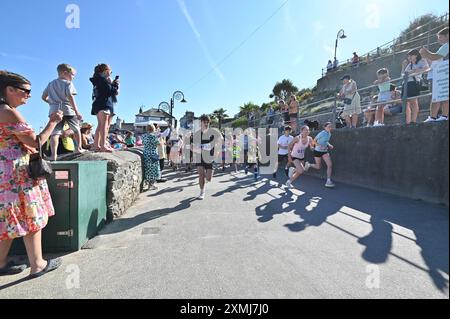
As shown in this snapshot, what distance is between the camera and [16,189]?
8.85ft

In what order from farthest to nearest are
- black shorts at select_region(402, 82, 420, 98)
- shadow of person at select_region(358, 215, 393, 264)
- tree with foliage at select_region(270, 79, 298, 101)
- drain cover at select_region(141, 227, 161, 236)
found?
tree with foliage at select_region(270, 79, 298, 101)
black shorts at select_region(402, 82, 420, 98)
drain cover at select_region(141, 227, 161, 236)
shadow of person at select_region(358, 215, 393, 264)

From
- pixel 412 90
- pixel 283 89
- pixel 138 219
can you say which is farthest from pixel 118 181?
pixel 283 89

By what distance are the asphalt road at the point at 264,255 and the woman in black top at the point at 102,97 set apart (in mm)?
1724

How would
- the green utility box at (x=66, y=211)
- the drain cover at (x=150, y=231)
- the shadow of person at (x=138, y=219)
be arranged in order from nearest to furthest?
the green utility box at (x=66, y=211) → the drain cover at (x=150, y=231) → the shadow of person at (x=138, y=219)

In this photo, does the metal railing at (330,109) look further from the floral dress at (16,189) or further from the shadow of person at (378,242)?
the floral dress at (16,189)

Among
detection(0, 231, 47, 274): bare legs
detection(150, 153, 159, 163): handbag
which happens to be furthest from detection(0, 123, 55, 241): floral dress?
detection(150, 153, 159, 163): handbag

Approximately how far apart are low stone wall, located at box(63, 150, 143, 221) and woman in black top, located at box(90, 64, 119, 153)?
1.75ft

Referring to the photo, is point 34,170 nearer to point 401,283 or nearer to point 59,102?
point 59,102

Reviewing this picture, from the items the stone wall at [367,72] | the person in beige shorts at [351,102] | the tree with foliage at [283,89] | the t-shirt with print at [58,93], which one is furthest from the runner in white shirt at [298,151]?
the tree with foliage at [283,89]

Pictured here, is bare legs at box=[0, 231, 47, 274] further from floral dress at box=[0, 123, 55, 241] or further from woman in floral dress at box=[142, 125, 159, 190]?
woman in floral dress at box=[142, 125, 159, 190]

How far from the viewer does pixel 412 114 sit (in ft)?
21.4

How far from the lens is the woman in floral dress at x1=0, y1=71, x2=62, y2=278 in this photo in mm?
2637

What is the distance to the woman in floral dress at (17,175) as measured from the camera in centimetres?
264
